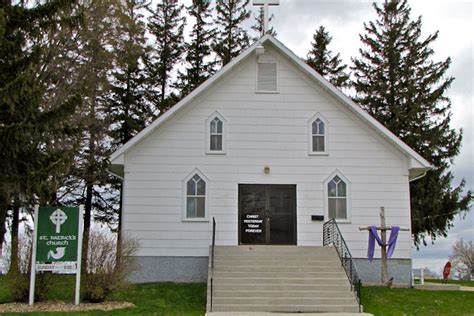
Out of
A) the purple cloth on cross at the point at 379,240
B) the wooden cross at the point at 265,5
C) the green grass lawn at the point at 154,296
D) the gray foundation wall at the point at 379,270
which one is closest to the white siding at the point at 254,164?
the gray foundation wall at the point at 379,270

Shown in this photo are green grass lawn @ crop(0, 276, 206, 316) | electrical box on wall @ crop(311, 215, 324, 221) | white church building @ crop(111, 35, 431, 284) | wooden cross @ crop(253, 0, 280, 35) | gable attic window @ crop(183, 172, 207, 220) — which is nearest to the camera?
green grass lawn @ crop(0, 276, 206, 316)

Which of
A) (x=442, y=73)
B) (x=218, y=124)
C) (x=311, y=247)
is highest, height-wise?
(x=442, y=73)

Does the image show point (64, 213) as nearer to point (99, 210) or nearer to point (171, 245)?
point (171, 245)

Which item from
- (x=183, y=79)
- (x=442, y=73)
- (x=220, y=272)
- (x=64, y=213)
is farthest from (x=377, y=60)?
(x=64, y=213)

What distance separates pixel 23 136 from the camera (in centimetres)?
1298

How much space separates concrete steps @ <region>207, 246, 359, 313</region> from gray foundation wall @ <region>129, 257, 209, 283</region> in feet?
4.10

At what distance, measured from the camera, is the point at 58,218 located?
530 inches

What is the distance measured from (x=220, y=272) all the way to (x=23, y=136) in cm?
581

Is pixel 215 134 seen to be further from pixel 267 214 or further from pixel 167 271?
pixel 167 271

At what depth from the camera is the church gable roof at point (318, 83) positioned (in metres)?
17.5

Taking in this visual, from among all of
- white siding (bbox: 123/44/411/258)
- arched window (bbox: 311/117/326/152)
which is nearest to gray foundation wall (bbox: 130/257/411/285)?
white siding (bbox: 123/44/411/258)

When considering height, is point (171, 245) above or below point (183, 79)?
below

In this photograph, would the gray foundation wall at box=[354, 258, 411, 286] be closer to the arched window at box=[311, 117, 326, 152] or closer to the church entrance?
the church entrance

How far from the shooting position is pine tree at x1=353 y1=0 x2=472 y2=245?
2780 cm
